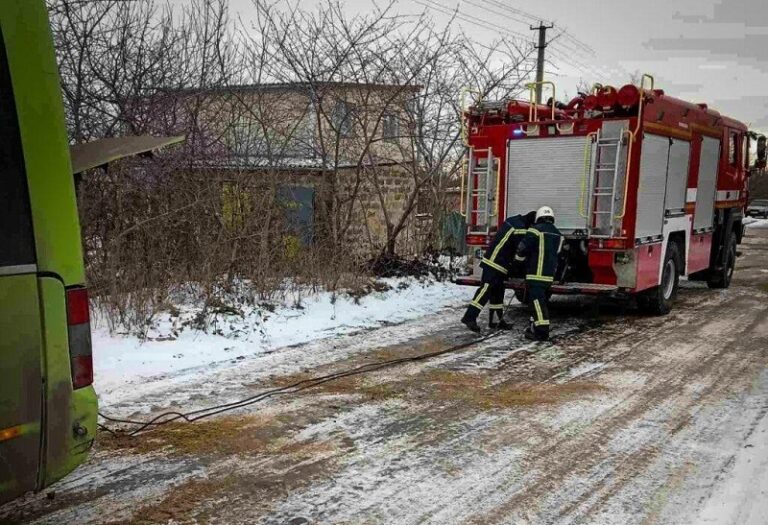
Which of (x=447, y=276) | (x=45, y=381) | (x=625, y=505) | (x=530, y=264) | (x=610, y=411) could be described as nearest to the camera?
(x=45, y=381)

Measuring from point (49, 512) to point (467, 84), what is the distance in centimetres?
1017

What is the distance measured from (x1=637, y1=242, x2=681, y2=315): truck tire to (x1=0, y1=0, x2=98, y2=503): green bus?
799cm

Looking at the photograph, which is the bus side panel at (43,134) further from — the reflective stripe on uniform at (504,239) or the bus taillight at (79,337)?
the reflective stripe on uniform at (504,239)

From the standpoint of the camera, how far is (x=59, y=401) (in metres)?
2.77

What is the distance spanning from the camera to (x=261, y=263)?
8.65 m

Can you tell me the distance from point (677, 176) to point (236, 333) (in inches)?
254

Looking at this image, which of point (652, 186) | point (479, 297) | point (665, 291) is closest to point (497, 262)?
point (479, 297)

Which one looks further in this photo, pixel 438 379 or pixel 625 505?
pixel 438 379

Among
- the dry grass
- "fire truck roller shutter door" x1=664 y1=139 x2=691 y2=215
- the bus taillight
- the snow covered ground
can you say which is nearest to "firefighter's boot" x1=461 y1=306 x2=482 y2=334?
"fire truck roller shutter door" x1=664 y1=139 x2=691 y2=215

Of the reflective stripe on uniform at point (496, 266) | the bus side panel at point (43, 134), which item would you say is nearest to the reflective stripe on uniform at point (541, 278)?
the reflective stripe on uniform at point (496, 266)

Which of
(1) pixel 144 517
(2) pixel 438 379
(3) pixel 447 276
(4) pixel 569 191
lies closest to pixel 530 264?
(4) pixel 569 191

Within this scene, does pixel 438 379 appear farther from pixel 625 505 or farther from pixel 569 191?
pixel 569 191

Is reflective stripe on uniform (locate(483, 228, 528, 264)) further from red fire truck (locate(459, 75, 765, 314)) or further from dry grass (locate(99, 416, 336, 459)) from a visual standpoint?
dry grass (locate(99, 416, 336, 459))

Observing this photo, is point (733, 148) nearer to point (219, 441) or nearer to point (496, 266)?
point (496, 266)
